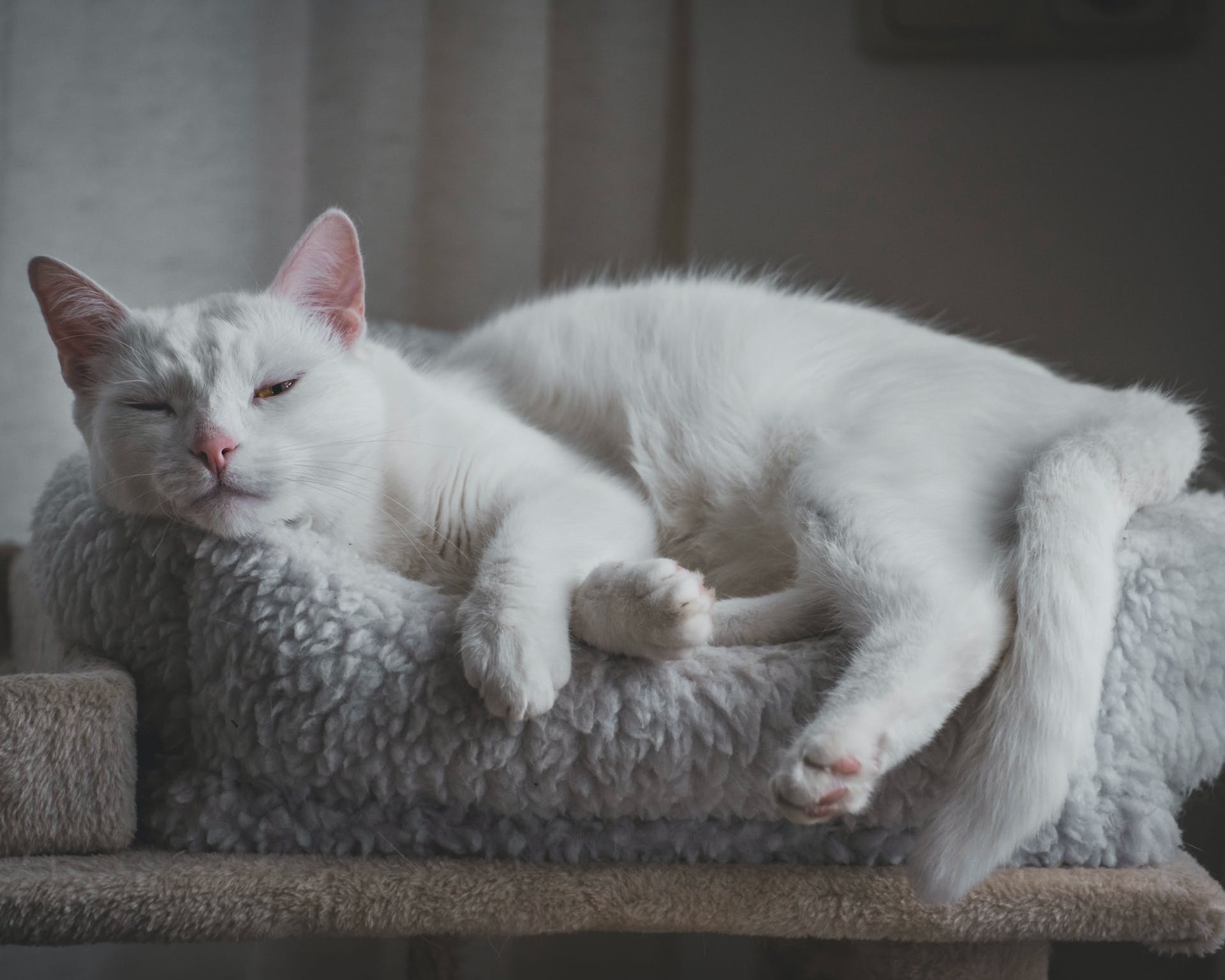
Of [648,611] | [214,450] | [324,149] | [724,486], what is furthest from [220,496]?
[324,149]

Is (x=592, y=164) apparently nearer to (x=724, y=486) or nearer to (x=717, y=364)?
(x=717, y=364)

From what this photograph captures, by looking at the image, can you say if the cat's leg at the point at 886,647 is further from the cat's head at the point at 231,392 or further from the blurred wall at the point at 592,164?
the blurred wall at the point at 592,164

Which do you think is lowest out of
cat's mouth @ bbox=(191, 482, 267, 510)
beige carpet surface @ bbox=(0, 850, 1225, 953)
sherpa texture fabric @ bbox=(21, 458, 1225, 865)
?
beige carpet surface @ bbox=(0, 850, 1225, 953)

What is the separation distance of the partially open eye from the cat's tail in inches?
27.4

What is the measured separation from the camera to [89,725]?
806 millimetres

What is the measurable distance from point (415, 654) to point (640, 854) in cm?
26

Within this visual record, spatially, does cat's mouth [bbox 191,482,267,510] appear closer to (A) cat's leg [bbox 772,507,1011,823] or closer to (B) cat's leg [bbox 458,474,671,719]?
(B) cat's leg [bbox 458,474,671,719]

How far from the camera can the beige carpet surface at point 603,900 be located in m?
0.75

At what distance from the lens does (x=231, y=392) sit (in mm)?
889

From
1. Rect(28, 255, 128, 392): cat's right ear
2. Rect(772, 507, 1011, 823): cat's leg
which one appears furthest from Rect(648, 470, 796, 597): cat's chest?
Rect(28, 255, 128, 392): cat's right ear

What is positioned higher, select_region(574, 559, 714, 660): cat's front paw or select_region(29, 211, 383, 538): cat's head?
select_region(29, 211, 383, 538): cat's head

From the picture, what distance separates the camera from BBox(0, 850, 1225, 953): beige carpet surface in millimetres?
751

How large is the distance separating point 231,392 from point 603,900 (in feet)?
1.85

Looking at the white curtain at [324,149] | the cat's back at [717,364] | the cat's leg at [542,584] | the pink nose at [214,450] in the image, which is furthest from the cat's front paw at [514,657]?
the white curtain at [324,149]
